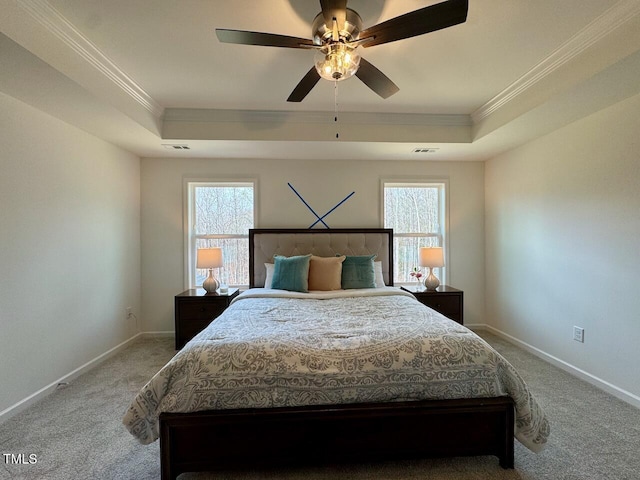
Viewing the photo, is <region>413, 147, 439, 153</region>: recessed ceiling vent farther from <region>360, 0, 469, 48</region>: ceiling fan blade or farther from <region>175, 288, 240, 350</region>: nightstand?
<region>175, 288, 240, 350</region>: nightstand

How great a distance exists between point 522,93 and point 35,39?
139 inches

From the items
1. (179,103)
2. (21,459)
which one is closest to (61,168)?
(179,103)

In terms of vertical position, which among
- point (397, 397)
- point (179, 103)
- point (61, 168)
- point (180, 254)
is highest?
point (179, 103)

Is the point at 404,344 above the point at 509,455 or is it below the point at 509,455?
above

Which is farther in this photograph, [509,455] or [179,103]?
[179,103]

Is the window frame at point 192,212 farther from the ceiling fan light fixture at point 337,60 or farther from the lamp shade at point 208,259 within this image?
the ceiling fan light fixture at point 337,60

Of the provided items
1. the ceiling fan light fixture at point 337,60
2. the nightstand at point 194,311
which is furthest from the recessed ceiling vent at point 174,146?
the ceiling fan light fixture at point 337,60

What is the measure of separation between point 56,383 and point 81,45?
2.69 meters

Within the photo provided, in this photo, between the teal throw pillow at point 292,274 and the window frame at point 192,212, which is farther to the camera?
the window frame at point 192,212

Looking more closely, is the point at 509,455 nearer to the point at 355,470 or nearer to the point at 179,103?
the point at 355,470

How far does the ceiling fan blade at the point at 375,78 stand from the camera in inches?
76.0

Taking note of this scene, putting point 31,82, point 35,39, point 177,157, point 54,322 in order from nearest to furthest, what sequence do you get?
point 35,39
point 31,82
point 54,322
point 177,157

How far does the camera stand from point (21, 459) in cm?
182

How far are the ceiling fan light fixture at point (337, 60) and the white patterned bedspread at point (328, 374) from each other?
61.2 inches
